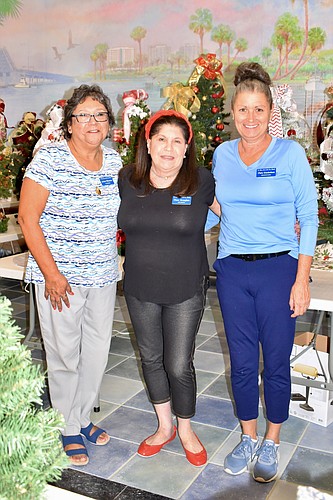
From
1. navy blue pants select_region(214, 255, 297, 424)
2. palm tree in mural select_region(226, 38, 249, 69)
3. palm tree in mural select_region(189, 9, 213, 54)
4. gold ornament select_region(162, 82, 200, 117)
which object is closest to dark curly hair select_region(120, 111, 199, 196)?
navy blue pants select_region(214, 255, 297, 424)

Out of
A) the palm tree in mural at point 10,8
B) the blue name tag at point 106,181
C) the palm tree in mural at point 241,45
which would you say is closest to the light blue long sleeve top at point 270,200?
the blue name tag at point 106,181

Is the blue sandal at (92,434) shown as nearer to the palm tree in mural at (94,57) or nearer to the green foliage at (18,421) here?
the green foliage at (18,421)

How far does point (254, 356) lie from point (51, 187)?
105 centimetres

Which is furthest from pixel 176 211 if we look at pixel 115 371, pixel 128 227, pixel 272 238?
pixel 115 371

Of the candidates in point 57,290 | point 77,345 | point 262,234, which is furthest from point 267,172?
point 77,345

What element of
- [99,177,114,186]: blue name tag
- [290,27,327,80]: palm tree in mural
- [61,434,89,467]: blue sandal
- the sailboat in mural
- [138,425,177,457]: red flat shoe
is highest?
[290,27,327,80]: palm tree in mural

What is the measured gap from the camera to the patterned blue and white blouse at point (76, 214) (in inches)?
86.5

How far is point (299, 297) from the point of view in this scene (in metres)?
2.13

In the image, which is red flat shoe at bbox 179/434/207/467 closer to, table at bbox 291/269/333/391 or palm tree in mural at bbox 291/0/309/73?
table at bbox 291/269/333/391

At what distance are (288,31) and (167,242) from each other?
232 inches

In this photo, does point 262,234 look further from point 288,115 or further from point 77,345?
point 288,115

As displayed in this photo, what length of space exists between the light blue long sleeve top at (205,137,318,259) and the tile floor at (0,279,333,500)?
0.84m

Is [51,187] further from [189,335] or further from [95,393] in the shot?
[95,393]

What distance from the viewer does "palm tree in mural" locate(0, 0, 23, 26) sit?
9680 millimetres
